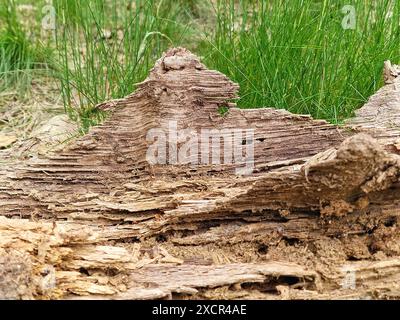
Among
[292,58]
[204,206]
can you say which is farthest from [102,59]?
[204,206]

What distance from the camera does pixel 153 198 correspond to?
204cm

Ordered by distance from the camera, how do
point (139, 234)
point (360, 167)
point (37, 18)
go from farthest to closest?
point (37, 18), point (139, 234), point (360, 167)

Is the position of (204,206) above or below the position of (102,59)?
below

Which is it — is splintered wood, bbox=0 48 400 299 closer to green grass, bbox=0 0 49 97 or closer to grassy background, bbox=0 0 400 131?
grassy background, bbox=0 0 400 131

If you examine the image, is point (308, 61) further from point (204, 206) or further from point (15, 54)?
point (15, 54)

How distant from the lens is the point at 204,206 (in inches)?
75.4

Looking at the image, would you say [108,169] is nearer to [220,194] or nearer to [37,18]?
[220,194]

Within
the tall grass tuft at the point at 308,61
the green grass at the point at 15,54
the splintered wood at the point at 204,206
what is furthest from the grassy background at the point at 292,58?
the green grass at the point at 15,54

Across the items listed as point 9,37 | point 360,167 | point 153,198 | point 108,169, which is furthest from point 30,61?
point 360,167

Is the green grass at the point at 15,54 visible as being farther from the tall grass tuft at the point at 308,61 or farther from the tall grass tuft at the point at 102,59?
the tall grass tuft at the point at 308,61

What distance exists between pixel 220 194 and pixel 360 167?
518 millimetres

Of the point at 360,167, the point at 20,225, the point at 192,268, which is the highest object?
the point at 360,167

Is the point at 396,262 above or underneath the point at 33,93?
underneath

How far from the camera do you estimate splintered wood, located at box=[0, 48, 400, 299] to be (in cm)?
173
